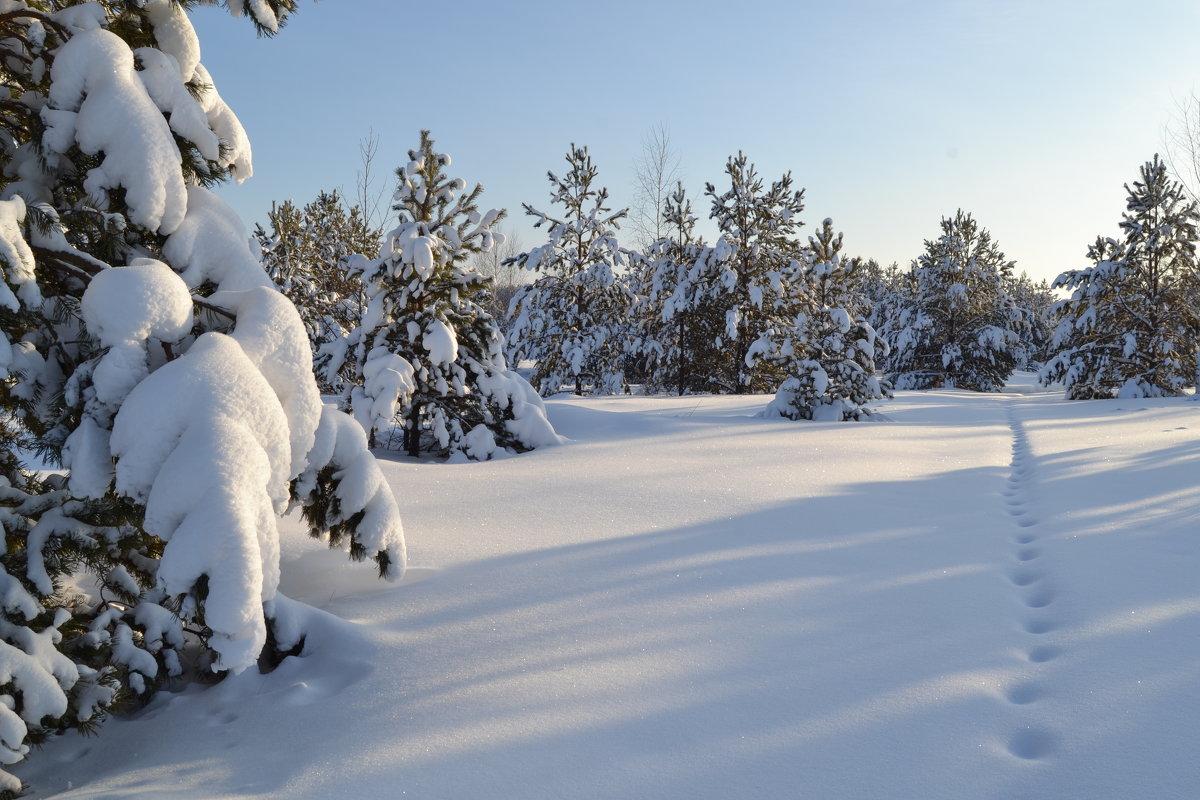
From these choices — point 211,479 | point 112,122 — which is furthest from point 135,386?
point 112,122

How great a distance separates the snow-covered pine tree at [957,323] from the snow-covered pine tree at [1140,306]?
600 cm

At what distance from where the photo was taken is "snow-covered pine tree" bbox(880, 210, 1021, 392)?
2339 cm

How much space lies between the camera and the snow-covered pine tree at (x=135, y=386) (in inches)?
88.4

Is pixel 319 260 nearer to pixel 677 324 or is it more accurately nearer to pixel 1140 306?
pixel 677 324

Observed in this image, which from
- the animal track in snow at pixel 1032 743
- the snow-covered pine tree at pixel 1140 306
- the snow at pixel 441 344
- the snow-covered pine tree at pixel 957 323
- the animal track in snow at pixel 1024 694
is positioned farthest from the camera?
the snow-covered pine tree at pixel 957 323

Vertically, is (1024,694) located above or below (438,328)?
below

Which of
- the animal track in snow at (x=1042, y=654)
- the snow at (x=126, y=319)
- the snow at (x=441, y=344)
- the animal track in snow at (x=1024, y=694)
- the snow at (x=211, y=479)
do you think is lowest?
the animal track in snow at (x=1024, y=694)

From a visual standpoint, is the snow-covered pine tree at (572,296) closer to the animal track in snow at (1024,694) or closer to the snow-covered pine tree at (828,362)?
the snow-covered pine tree at (828,362)

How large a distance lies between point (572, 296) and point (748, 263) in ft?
13.7

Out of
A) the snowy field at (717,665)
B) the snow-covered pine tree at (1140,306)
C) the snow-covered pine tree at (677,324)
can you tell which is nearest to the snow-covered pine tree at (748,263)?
the snow-covered pine tree at (677,324)

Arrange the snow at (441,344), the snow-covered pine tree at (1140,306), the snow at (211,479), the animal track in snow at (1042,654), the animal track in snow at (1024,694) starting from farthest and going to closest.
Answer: the snow-covered pine tree at (1140,306), the snow at (441,344), the animal track in snow at (1042,654), the animal track in snow at (1024,694), the snow at (211,479)

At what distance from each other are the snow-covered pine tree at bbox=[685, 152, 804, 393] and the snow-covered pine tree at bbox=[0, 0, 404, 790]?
13.4 m

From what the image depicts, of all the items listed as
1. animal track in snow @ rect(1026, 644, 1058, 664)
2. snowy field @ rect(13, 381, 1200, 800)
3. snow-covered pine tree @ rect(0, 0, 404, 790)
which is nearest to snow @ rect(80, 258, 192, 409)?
snow-covered pine tree @ rect(0, 0, 404, 790)

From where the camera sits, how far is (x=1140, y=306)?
16.4 m
